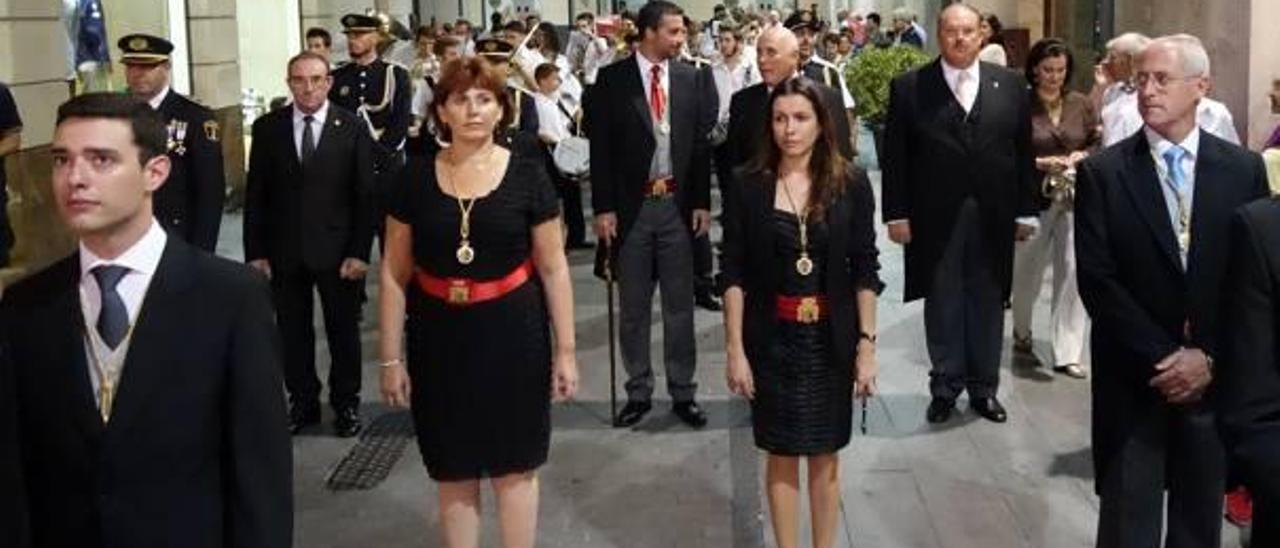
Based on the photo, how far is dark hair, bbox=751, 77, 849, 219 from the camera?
4.91 meters

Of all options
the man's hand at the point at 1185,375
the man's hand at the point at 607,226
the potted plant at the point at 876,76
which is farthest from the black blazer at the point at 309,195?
the potted plant at the point at 876,76

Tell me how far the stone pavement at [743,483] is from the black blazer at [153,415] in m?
2.80

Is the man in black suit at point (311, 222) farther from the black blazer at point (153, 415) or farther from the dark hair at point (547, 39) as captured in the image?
the dark hair at point (547, 39)

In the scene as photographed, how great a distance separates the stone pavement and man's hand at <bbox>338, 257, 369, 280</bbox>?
2.57 ft

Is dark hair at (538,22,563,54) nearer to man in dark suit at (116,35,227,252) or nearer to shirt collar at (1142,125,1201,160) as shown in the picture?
man in dark suit at (116,35,227,252)

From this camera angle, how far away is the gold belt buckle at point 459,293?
4707mm

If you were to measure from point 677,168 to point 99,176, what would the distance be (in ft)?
14.9

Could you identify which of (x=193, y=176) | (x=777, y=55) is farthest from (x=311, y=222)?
(x=777, y=55)

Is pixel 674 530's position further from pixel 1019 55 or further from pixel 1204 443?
pixel 1019 55

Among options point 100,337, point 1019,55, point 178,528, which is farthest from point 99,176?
point 1019,55

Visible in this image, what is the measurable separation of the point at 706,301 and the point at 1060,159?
10.8ft

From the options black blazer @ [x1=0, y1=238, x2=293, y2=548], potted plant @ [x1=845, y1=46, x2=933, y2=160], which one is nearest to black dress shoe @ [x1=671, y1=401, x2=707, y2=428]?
black blazer @ [x1=0, y1=238, x2=293, y2=548]

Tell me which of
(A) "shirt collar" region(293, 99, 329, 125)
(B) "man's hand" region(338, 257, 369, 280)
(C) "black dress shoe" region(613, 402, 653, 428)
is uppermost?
(A) "shirt collar" region(293, 99, 329, 125)

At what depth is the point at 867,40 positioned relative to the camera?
27.2 m
